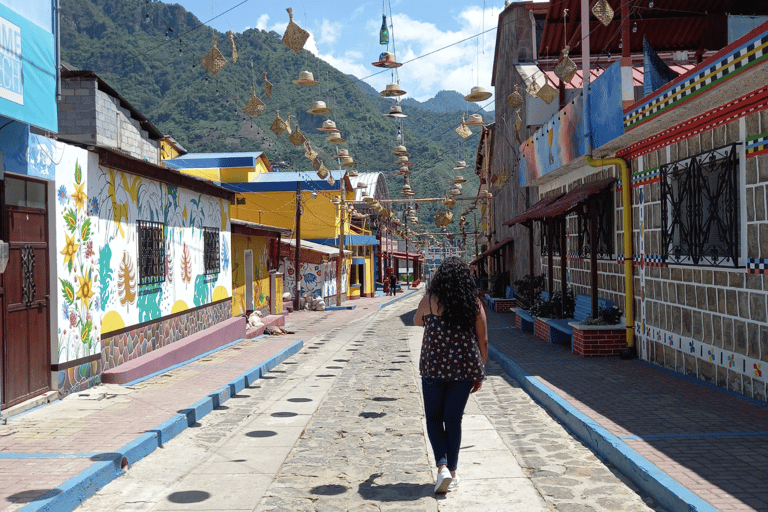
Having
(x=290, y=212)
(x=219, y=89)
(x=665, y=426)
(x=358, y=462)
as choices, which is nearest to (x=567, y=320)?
(x=665, y=426)

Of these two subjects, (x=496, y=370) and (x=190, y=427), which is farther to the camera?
(x=496, y=370)

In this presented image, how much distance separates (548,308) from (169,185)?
27.5 ft

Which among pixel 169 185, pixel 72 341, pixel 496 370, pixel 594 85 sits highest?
pixel 594 85

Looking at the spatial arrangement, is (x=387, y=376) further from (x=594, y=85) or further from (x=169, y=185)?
(x=594, y=85)

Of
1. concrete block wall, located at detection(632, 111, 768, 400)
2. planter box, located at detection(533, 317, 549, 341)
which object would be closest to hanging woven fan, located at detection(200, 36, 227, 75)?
concrete block wall, located at detection(632, 111, 768, 400)

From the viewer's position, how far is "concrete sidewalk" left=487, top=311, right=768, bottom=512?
4992 mm

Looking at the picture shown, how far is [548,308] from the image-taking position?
15703 mm

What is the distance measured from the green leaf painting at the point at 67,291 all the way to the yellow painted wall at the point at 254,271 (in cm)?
Answer: 1250

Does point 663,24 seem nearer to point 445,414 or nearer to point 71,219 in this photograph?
point 71,219

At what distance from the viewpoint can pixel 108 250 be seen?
10453mm

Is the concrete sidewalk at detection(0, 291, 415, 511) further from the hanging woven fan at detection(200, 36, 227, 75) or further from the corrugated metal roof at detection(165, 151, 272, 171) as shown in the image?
the corrugated metal roof at detection(165, 151, 272, 171)

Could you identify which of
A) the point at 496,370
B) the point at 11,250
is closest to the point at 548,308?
the point at 496,370

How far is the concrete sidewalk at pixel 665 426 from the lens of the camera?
499 cm

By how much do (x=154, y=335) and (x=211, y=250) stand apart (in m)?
4.27
